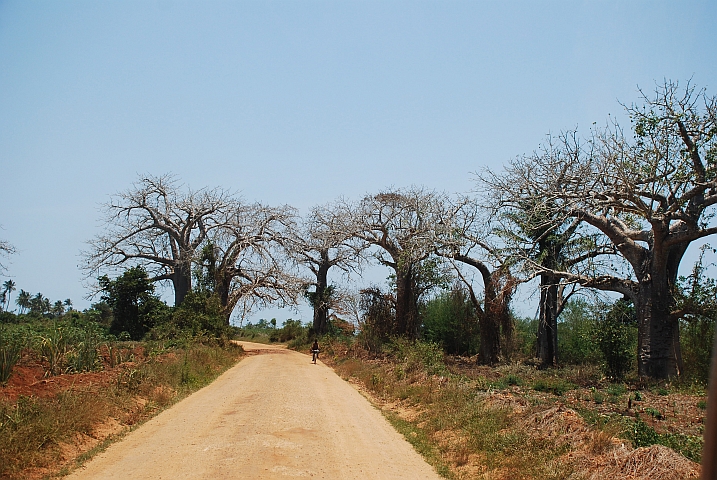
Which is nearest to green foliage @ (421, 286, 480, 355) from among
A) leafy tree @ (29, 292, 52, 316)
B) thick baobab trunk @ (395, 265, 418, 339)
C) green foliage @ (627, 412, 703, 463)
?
thick baobab trunk @ (395, 265, 418, 339)

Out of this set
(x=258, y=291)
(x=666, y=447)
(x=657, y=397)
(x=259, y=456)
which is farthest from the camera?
(x=258, y=291)

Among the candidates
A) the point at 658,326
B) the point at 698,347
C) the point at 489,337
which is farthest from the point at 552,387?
the point at 489,337

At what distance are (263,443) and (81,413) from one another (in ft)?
10.6

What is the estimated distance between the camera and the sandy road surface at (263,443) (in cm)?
812

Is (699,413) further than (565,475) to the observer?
Yes

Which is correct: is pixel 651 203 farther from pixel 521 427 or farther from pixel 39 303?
pixel 39 303

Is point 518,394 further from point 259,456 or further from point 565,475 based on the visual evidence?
point 259,456

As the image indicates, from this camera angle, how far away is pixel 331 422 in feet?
39.9

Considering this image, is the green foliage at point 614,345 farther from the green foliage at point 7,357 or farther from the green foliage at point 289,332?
the green foliage at point 289,332

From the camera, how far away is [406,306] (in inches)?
1178

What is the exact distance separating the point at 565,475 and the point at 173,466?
17.6 ft

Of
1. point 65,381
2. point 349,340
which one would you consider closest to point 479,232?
point 349,340

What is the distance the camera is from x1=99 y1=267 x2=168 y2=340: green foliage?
1296 inches

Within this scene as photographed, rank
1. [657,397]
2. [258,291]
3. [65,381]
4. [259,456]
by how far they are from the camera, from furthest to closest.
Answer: [258,291]
[657,397]
[65,381]
[259,456]
